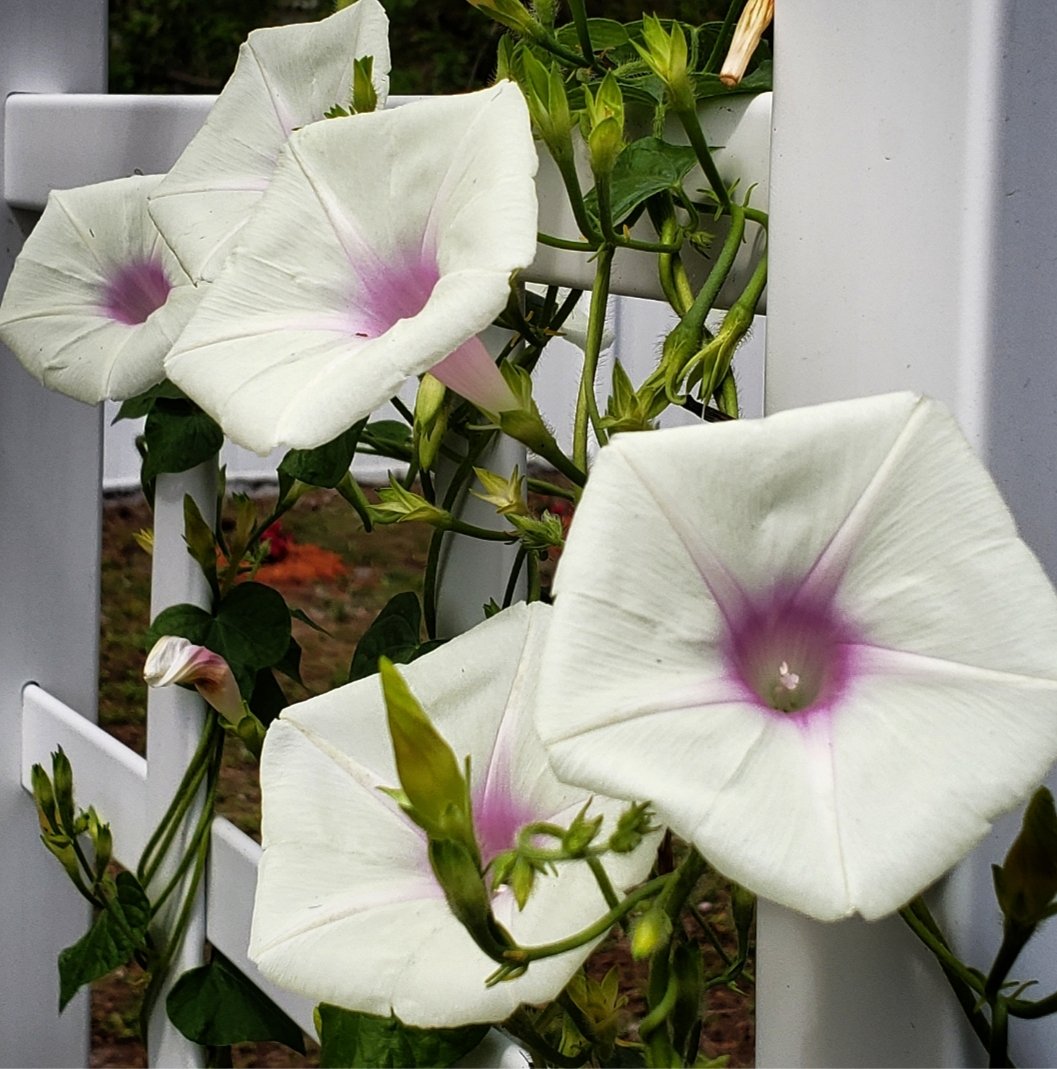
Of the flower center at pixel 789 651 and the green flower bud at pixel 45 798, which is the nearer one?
the flower center at pixel 789 651

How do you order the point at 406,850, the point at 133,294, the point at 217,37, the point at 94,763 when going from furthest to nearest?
1. the point at 217,37
2. the point at 94,763
3. the point at 133,294
4. the point at 406,850

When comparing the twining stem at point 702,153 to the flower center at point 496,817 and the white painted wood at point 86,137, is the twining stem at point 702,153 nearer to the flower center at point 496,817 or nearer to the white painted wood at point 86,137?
the flower center at point 496,817

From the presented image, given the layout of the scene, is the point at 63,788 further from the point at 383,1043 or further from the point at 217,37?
the point at 217,37

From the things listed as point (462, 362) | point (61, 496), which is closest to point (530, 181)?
point (462, 362)

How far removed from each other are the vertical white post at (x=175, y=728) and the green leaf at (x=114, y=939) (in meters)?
0.03

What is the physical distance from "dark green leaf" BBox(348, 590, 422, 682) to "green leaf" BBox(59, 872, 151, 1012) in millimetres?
251

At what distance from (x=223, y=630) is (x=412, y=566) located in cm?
231

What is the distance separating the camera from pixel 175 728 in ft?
2.95

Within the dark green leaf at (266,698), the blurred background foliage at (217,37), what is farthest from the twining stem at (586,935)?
the blurred background foliage at (217,37)

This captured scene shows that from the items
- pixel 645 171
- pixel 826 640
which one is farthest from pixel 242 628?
pixel 826 640

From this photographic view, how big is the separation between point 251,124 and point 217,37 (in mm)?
3430

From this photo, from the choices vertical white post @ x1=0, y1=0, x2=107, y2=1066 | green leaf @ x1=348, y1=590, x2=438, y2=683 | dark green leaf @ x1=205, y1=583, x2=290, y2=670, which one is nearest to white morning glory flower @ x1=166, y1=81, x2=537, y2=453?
green leaf @ x1=348, y1=590, x2=438, y2=683

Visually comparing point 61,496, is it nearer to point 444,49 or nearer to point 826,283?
point 826,283

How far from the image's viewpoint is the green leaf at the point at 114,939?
2.88ft
